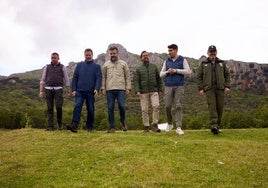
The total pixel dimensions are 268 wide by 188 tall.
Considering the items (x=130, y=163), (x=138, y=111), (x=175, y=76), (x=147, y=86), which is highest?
(x=175, y=76)

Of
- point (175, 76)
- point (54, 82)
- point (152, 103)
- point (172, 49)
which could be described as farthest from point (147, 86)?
point (54, 82)

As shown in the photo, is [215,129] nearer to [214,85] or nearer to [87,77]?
[214,85]

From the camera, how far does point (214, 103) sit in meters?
13.2

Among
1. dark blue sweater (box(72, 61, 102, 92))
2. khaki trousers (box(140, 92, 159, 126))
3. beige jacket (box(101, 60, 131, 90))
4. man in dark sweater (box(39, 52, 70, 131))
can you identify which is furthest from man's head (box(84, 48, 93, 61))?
khaki trousers (box(140, 92, 159, 126))

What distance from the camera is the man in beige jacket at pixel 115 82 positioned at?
13594 millimetres

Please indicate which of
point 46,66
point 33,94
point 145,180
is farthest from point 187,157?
point 33,94

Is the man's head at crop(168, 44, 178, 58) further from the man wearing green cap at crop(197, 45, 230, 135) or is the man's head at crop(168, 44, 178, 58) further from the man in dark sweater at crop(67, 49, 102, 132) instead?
the man in dark sweater at crop(67, 49, 102, 132)

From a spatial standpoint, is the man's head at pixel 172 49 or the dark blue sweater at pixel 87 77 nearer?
the man's head at pixel 172 49

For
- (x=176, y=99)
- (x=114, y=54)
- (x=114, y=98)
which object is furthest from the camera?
(x=114, y=98)

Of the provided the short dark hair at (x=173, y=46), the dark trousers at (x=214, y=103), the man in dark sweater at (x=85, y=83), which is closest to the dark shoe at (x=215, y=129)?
the dark trousers at (x=214, y=103)

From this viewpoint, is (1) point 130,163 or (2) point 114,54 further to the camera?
(2) point 114,54

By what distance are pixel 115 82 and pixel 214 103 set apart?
4003 millimetres

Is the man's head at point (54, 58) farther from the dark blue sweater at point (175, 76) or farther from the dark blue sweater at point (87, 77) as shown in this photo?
the dark blue sweater at point (175, 76)

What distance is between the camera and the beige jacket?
13617 mm
